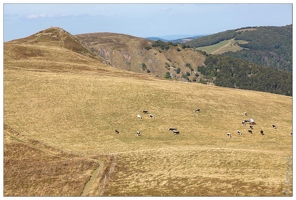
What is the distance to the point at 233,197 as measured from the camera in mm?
40125

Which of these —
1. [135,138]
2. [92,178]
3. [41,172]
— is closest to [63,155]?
→ [41,172]

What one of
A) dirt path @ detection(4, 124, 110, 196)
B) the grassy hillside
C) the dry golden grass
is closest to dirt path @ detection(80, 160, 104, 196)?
dirt path @ detection(4, 124, 110, 196)

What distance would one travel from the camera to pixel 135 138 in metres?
66.9

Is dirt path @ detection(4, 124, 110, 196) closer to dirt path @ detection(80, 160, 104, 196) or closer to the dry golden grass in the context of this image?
dirt path @ detection(80, 160, 104, 196)

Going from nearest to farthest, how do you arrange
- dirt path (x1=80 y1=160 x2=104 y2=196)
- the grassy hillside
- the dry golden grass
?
dirt path (x1=80 y1=160 x2=104 y2=196), the dry golden grass, the grassy hillside

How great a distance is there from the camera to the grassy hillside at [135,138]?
4588 centimetres

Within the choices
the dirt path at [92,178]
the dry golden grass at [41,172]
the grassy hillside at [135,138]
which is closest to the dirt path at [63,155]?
the dirt path at [92,178]

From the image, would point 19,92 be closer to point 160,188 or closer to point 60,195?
point 60,195

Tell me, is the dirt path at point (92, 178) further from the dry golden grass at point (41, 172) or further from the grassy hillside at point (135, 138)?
the dry golden grass at point (41, 172)

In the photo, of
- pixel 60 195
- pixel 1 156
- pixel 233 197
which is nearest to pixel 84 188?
pixel 60 195

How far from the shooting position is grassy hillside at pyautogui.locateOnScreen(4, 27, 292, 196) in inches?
1806

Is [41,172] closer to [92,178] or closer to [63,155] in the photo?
[63,155]

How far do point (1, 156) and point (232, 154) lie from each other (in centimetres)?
3950

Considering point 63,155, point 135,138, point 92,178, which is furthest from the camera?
point 135,138
